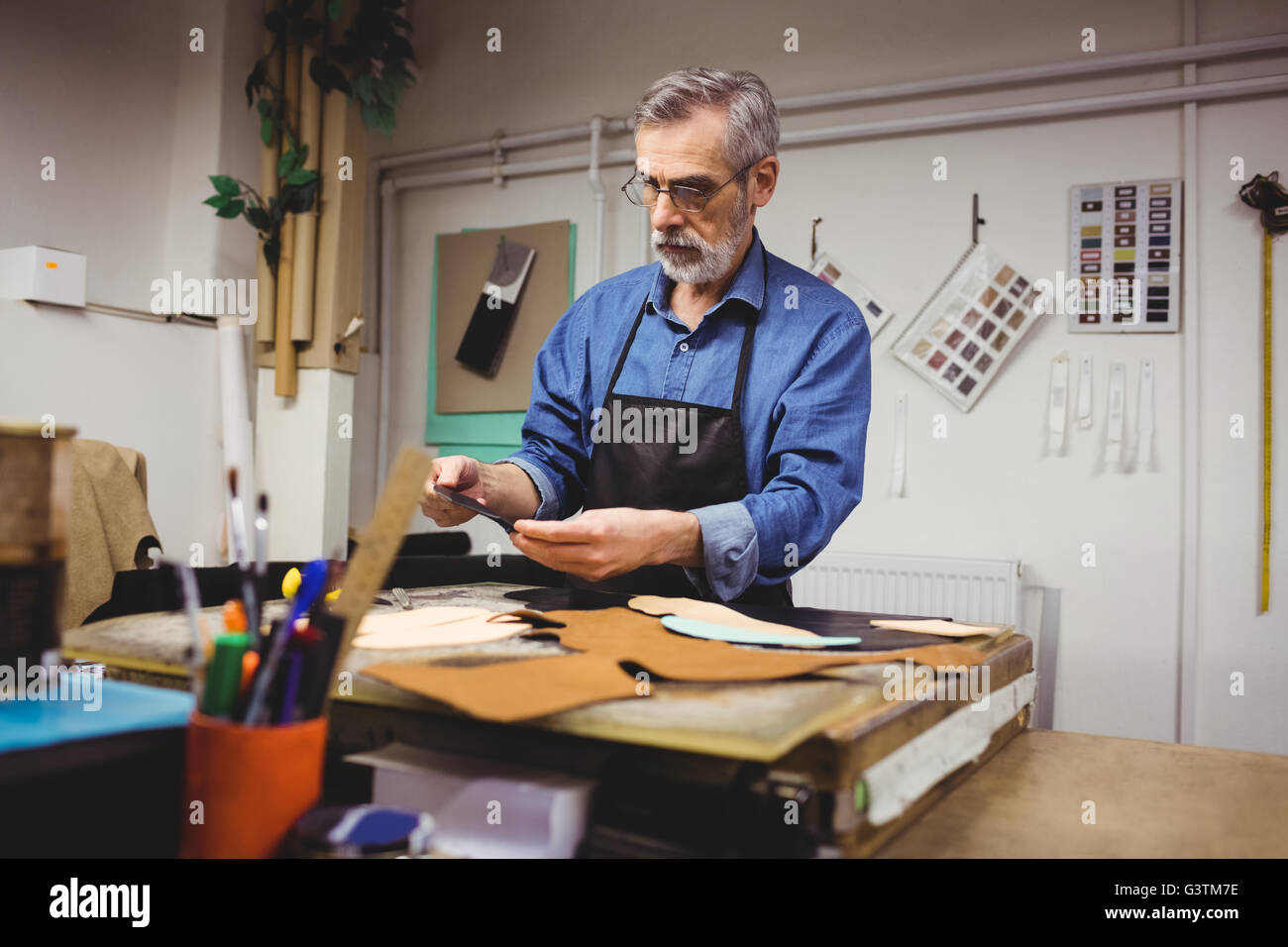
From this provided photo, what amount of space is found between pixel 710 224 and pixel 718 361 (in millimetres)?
227

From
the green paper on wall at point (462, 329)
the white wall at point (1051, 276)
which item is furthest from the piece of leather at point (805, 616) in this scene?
the green paper on wall at point (462, 329)

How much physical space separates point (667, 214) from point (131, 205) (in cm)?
235

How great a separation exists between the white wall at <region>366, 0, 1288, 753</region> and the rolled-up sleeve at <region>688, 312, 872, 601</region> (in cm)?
154

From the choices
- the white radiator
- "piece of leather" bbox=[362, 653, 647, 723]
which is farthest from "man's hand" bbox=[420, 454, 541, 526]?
the white radiator

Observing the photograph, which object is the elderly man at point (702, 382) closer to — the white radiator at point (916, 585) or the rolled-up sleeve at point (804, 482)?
the rolled-up sleeve at point (804, 482)

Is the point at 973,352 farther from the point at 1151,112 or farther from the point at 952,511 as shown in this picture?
the point at 1151,112

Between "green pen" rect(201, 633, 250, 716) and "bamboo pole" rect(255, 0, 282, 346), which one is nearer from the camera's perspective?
"green pen" rect(201, 633, 250, 716)

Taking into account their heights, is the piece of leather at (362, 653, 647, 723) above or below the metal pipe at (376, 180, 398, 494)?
below

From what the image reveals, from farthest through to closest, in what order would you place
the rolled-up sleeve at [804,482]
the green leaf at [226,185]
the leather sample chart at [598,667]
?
1. the green leaf at [226,185]
2. the rolled-up sleeve at [804,482]
3. the leather sample chart at [598,667]

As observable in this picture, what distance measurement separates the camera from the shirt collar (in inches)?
61.3

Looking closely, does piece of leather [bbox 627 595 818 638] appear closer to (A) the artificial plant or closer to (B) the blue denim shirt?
(B) the blue denim shirt

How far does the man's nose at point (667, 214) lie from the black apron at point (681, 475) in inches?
8.5

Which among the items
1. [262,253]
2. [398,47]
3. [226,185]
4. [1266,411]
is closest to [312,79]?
[398,47]

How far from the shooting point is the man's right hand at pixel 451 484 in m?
1.33
